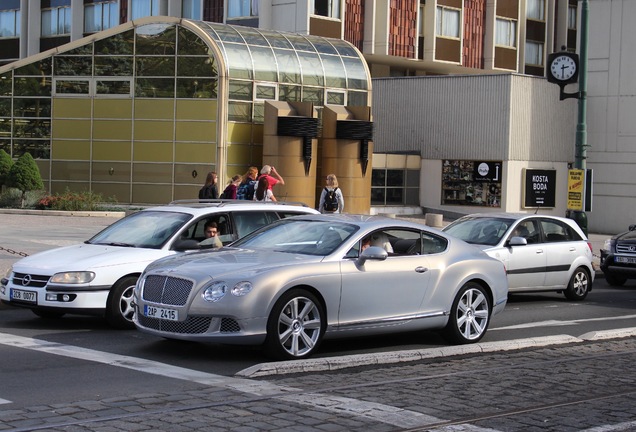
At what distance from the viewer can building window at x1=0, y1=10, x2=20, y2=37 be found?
5762cm

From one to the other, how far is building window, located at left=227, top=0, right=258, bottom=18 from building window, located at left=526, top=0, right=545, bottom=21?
53.6ft

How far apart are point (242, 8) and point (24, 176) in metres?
17.6

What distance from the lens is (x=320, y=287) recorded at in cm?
1052

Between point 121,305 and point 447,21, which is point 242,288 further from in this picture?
point 447,21

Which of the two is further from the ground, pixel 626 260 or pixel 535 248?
pixel 535 248

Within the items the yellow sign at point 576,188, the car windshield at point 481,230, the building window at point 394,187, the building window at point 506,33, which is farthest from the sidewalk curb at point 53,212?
the building window at point 506,33

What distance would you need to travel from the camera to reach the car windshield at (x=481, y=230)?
56.8 ft

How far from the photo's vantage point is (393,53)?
50.9 m

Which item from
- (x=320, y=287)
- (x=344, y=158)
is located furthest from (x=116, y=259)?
(x=344, y=158)

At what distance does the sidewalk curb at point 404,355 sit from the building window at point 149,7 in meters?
43.0

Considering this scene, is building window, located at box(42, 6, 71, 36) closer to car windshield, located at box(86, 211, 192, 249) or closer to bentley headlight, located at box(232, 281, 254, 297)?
car windshield, located at box(86, 211, 192, 249)

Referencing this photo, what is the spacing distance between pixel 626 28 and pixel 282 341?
111 ft

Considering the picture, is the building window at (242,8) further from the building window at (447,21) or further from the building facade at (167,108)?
the building window at (447,21)

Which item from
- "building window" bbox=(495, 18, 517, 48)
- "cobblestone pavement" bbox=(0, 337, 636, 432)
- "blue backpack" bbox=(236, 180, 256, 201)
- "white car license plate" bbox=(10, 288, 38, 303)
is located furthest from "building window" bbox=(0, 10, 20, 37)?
"cobblestone pavement" bbox=(0, 337, 636, 432)
